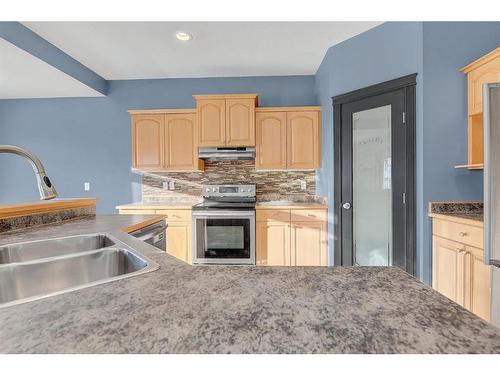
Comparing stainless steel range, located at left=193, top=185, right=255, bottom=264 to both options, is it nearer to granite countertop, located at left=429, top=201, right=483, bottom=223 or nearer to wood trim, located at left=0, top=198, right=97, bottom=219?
wood trim, located at left=0, top=198, right=97, bottom=219

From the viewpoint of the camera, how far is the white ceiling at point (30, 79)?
2.50 meters

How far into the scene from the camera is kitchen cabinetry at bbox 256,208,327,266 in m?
3.01

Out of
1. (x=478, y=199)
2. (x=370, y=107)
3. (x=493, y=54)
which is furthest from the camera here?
(x=370, y=107)

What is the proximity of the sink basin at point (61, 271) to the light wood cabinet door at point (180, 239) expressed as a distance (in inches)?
83.8

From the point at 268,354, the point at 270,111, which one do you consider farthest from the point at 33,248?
the point at 270,111

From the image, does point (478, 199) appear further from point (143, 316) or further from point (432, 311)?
→ point (143, 316)

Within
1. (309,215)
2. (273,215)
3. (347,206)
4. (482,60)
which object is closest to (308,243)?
(309,215)

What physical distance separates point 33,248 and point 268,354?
1279mm

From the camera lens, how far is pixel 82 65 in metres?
3.20

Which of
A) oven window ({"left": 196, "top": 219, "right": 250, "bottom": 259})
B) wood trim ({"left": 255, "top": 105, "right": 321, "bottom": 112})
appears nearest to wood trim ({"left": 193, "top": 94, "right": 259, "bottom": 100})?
wood trim ({"left": 255, "top": 105, "right": 321, "bottom": 112})

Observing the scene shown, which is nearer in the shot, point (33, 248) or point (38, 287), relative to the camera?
point (38, 287)

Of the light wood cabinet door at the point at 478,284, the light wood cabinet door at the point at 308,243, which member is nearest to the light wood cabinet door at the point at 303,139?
the light wood cabinet door at the point at 308,243

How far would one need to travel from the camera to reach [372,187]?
100 inches
